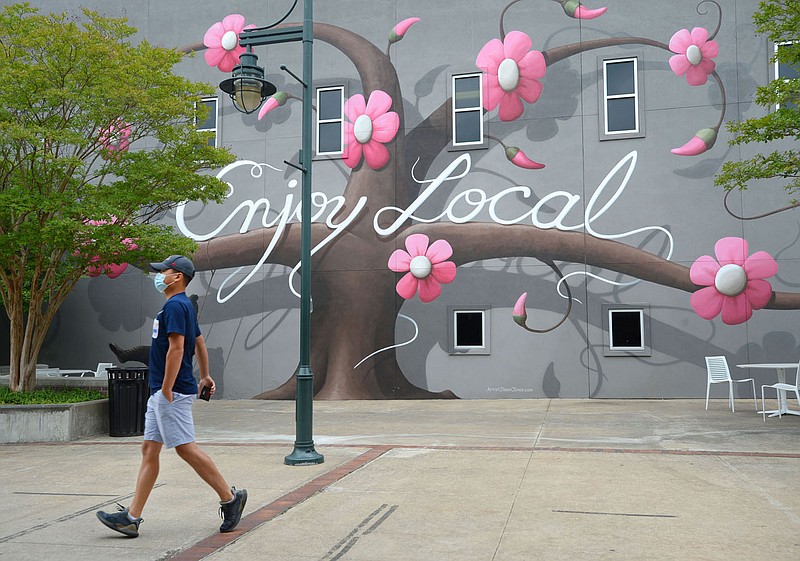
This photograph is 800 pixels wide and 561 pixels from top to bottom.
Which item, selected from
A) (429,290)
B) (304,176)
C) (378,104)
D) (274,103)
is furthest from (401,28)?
(304,176)

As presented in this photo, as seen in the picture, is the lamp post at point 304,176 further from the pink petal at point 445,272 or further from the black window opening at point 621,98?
the black window opening at point 621,98

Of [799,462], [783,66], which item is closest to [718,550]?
[799,462]

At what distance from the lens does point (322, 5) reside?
62.3ft

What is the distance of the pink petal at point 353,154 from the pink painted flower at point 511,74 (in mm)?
3137

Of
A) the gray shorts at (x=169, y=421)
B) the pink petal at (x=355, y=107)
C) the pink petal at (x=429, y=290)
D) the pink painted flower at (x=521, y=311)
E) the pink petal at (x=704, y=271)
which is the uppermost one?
the pink petal at (x=355, y=107)

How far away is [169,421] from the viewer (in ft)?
18.4

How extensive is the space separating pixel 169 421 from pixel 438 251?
12504 mm

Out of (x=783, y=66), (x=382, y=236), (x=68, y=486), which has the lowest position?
(x=68, y=486)

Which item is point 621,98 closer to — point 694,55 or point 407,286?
point 694,55

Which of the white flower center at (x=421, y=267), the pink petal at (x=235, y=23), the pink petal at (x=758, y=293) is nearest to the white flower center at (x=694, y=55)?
the pink petal at (x=758, y=293)

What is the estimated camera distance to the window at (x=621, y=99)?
17.2 meters

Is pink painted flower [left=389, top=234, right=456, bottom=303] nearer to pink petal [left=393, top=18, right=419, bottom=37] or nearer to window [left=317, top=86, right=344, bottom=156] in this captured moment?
window [left=317, top=86, right=344, bottom=156]

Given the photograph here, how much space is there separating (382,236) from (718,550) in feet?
44.0

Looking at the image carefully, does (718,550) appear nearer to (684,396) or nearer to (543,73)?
(684,396)
